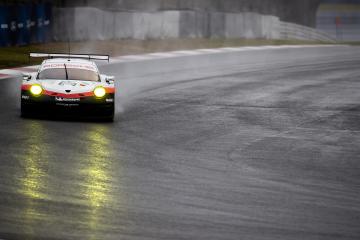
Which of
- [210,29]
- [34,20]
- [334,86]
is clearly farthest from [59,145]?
[210,29]

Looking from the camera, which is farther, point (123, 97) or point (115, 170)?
point (123, 97)

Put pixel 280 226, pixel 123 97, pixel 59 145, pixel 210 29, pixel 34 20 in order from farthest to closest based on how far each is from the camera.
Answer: pixel 210 29, pixel 34 20, pixel 123 97, pixel 59 145, pixel 280 226

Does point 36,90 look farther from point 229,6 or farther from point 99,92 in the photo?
point 229,6

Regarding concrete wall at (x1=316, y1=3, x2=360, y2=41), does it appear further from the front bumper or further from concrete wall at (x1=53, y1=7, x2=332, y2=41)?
the front bumper

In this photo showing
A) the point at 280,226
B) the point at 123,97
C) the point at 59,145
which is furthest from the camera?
the point at 123,97

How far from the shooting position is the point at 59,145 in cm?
1402

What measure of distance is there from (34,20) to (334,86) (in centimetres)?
1146

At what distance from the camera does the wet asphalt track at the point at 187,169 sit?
9289mm

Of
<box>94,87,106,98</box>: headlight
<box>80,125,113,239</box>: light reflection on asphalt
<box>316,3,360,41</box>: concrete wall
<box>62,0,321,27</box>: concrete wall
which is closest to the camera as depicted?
<box>80,125,113,239</box>: light reflection on asphalt

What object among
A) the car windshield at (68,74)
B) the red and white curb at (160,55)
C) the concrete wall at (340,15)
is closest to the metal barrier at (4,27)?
the red and white curb at (160,55)

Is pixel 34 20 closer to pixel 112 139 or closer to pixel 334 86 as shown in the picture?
pixel 334 86

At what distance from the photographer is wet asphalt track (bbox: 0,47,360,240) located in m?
9.29

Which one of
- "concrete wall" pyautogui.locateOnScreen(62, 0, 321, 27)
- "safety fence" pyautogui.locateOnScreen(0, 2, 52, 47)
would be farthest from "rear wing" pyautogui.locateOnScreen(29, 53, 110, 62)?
"concrete wall" pyautogui.locateOnScreen(62, 0, 321, 27)

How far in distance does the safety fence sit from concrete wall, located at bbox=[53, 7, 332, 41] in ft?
2.01
